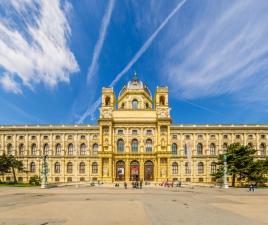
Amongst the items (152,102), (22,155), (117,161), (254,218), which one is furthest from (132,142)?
(254,218)

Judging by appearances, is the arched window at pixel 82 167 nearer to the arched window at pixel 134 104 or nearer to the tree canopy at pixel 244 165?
the arched window at pixel 134 104

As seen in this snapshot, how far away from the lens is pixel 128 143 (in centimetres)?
9806

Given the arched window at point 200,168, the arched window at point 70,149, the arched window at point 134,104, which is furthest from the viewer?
the arched window at point 134,104

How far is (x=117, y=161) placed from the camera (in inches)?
3799

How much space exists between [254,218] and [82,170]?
84.3m

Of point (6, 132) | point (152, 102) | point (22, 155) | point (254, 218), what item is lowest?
point (254, 218)

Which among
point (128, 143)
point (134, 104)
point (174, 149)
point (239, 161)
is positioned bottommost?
point (239, 161)

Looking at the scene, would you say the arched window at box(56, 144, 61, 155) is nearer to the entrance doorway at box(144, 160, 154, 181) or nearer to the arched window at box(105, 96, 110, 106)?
the arched window at box(105, 96, 110, 106)

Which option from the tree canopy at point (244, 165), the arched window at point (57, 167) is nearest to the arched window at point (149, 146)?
the tree canopy at point (244, 165)

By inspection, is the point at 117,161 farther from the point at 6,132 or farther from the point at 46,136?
the point at 6,132

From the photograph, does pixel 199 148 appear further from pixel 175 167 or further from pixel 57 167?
pixel 57 167

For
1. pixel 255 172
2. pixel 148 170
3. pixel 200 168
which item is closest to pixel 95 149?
pixel 148 170

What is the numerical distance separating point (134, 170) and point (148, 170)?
430cm

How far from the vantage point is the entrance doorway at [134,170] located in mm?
96062
